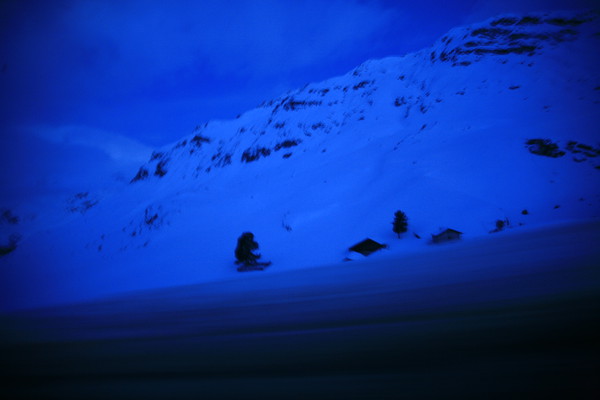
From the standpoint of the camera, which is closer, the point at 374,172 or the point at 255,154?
the point at 374,172

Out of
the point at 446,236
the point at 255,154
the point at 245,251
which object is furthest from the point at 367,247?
the point at 255,154

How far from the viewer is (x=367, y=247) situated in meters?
21.3

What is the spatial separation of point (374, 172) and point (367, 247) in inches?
629

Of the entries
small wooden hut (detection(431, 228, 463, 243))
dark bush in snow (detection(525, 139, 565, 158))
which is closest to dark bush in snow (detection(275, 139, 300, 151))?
dark bush in snow (detection(525, 139, 565, 158))

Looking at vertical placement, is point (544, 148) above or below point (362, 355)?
above

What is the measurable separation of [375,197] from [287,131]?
3133 cm

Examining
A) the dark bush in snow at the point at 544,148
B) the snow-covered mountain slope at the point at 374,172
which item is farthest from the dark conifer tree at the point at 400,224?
the dark bush in snow at the point at 544,148

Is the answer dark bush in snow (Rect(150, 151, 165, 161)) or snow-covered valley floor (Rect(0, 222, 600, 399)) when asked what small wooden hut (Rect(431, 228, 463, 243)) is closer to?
snow-covered valley floor (Rect(0, 222, 600, 399))

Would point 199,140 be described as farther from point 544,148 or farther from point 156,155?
point 544,148

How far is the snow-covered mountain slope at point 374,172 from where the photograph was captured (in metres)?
25.4

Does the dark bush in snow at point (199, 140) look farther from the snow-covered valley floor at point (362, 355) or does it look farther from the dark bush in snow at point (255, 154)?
the snow-covered valley floor at point (362, 355)

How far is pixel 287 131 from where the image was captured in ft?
182

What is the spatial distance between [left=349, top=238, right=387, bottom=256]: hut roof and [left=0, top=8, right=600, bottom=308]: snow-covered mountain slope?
1268 millimetres

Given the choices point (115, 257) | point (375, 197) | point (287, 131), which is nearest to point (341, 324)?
point (375, 197)
